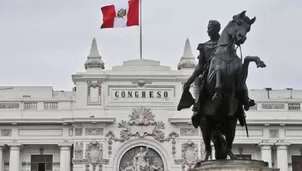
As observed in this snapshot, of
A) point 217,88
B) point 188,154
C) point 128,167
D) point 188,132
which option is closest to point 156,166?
point 128,167

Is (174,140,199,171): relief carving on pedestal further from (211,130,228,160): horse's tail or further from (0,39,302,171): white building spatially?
(211,130,228,160): horse's tail

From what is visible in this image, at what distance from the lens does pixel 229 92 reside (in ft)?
40.8

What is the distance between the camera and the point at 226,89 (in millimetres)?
12367

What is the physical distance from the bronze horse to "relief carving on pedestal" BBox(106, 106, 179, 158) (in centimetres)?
3266

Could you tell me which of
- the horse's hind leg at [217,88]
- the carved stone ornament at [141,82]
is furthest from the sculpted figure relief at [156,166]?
the horse's hind leg at [217,88]

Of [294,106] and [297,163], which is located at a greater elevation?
[294,106]

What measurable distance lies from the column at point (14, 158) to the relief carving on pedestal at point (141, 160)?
6.71m

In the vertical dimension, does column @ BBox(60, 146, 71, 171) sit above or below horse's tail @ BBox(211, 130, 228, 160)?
below

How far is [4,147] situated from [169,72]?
11.9 meters

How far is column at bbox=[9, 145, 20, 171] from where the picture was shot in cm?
4588

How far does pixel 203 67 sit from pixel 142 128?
3279 cm

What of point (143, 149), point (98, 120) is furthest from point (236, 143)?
point (98, 120)

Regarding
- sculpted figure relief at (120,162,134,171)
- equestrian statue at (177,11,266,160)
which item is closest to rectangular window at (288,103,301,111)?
sculpted figure relief at (120,162,134,171)

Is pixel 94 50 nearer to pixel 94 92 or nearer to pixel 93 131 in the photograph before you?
pixel 94 92
